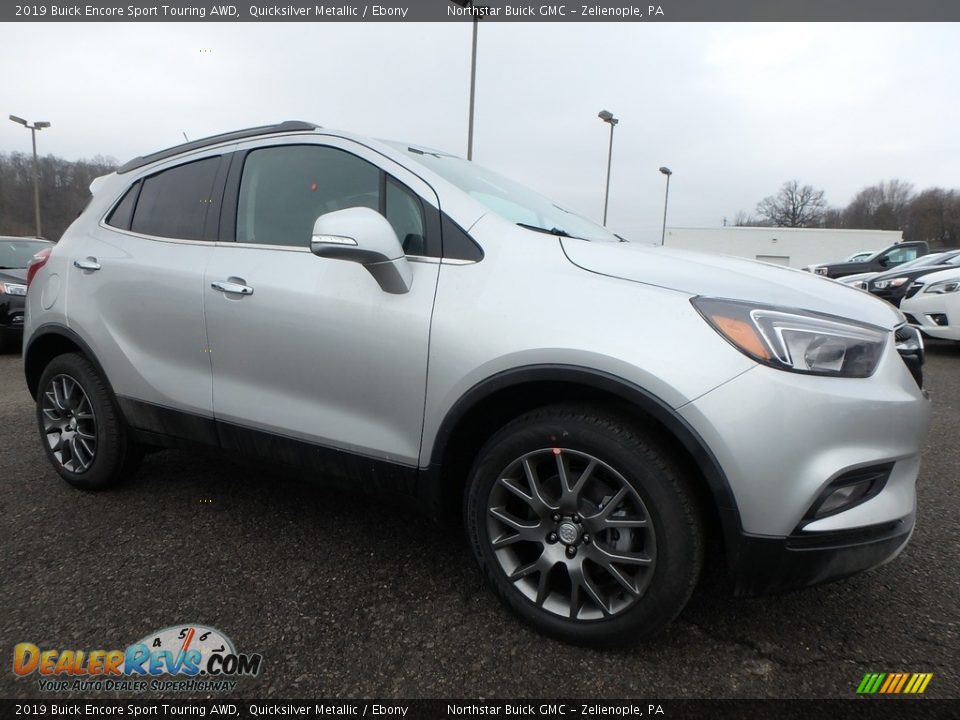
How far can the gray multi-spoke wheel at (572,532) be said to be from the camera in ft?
5.57

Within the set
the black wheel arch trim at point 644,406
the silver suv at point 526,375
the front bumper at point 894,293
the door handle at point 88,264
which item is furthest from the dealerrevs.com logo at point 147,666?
the front bumper at point 894,293

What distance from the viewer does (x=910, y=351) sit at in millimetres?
1833

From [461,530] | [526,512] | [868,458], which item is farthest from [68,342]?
[868,458]

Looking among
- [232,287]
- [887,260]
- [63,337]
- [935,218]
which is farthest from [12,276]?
[935,218]

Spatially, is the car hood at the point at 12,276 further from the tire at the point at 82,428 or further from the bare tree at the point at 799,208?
the bare tree at the point at 799,208

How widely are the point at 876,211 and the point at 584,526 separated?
84.9m

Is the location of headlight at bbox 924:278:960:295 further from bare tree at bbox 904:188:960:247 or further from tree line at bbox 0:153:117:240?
bare tree at bbox 904:188:960:247

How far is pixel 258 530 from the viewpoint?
258 cm

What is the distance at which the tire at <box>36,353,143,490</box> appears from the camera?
9.25 ft

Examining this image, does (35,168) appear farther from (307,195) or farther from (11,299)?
(307,195)

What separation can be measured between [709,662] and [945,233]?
238 feet

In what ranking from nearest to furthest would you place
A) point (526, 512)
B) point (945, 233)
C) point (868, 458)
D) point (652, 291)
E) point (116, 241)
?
point (868, 458) < point (652, 291) < point (526, 512) < point (116, 241) < point (945, 233)

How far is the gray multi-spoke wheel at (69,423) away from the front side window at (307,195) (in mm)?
1317
